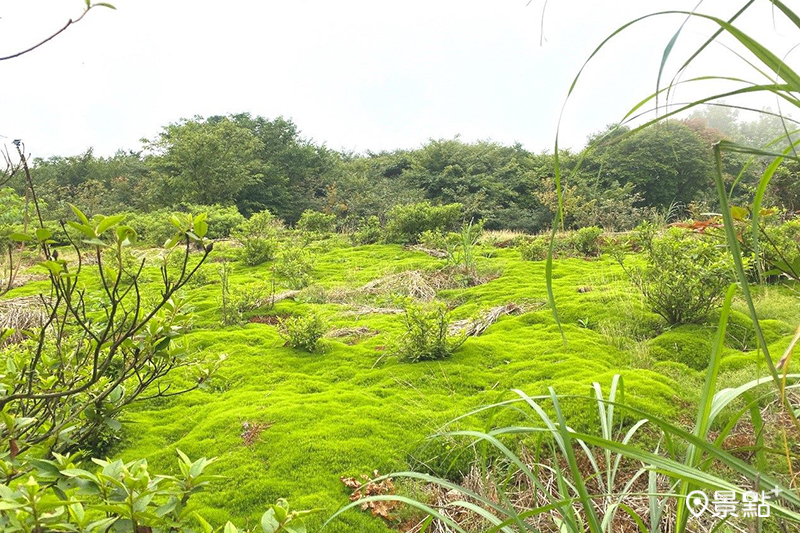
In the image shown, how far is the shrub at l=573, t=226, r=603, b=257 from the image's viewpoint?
9.74 m

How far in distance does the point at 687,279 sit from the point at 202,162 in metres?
22.4

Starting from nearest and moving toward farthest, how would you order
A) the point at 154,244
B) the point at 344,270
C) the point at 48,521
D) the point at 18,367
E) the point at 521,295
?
the point at 48,521 → the point at 18,367 → the point at 521,295 → the point at 344,270 → the point at 154,244

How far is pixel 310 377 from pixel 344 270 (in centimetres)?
509

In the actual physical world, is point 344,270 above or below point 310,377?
above

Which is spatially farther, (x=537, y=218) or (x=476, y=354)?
(x=537, y=218)

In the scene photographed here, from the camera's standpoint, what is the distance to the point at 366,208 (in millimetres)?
22422

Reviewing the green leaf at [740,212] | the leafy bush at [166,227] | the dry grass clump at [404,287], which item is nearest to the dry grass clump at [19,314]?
the dry grass clump at [404,287]

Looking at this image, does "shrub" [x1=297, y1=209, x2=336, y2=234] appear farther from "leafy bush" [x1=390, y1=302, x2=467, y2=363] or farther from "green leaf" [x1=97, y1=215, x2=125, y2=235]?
"green leaf" [x1=97, y1=215, x2=125, y2=235]

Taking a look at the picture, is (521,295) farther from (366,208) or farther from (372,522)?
(366,208)

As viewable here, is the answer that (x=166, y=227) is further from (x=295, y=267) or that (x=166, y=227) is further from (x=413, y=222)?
(x=295, y=267)

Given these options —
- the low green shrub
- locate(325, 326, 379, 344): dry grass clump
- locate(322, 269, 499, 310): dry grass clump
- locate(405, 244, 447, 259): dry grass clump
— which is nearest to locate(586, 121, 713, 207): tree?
locate(405, 244, 447, 259): dry grass clump

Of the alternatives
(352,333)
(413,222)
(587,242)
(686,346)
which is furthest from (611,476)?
(413,222)

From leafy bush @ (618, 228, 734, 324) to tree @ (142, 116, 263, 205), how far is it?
21354mm

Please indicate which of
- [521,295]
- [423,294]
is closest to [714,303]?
[521,295]
